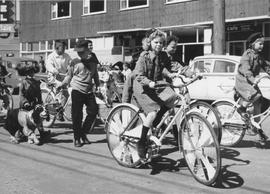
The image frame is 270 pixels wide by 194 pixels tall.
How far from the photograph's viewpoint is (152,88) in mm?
5746

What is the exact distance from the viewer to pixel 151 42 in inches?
234

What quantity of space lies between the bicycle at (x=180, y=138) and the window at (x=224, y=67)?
702 cm

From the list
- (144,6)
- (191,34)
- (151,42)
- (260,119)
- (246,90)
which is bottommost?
(260,119)

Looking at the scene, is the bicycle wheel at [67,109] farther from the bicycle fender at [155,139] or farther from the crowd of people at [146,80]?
the bicycle fender at [155,139]

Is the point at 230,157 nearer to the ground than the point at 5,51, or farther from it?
nearer to the ground

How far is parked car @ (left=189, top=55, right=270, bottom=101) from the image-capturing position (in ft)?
41.8

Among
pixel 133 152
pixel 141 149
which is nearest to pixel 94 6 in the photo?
pixel 133 152

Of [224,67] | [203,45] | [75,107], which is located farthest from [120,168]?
[203,45]

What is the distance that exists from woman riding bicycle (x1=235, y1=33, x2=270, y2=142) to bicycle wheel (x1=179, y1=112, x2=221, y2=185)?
7.73 feet

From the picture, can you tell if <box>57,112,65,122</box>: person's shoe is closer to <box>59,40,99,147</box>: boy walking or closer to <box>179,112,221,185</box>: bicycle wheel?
<box>59,40,99,147</box>: boy walking

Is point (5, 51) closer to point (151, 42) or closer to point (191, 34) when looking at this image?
point (191, 34)

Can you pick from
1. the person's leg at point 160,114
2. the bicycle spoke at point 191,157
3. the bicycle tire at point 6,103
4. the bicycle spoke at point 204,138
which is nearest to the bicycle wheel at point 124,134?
the person's leg at point 160,114

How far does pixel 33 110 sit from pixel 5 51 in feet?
123

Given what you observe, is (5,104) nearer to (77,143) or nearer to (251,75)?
(77,143)
